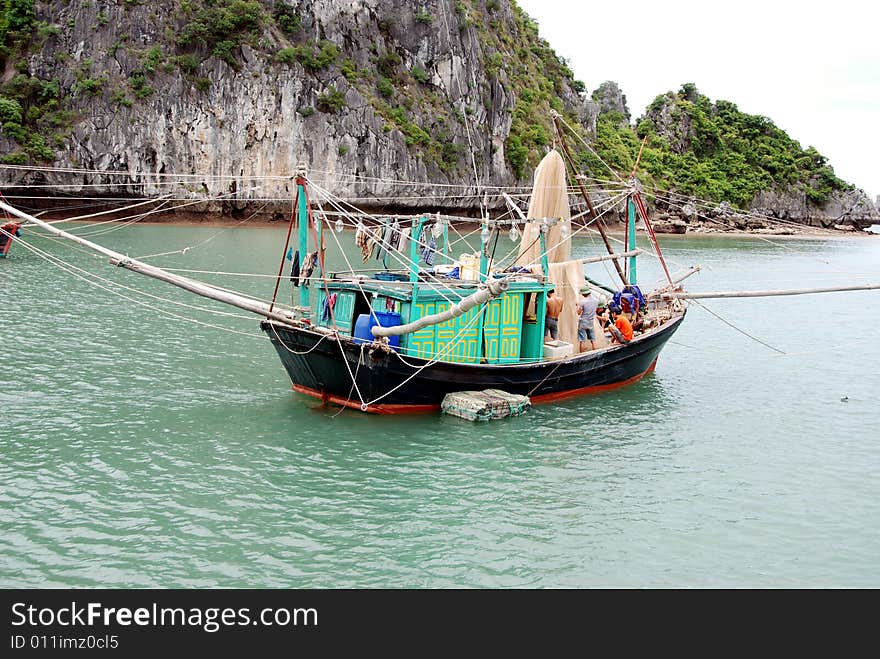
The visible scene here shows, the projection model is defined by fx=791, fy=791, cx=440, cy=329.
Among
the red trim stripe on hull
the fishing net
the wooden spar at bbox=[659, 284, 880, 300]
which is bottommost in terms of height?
the red trim stripe on hull

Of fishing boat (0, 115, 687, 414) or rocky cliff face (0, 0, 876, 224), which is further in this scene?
rocky cliff face (0, 0, 876, 224)

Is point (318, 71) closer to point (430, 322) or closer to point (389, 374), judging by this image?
point (389, 374)

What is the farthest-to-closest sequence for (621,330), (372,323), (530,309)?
(621,330), (530,309), (372,323)

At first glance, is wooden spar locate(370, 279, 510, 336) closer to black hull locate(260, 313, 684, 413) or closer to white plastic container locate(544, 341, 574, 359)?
black hull locate(260, 313, 684, 413)

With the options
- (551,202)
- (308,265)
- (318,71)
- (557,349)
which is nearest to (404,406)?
(308,265)

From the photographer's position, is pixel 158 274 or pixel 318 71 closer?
pixel 158 274

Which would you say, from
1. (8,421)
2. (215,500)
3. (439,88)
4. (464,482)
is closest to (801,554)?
(464,482)

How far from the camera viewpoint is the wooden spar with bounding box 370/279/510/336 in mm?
12617

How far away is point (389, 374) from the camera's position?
574 inches

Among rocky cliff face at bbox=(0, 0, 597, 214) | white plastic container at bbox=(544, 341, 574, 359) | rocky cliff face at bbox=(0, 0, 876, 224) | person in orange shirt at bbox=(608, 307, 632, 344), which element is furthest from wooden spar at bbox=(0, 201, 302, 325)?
rocky cliff face at bbox=(0, 0, 597, 214)

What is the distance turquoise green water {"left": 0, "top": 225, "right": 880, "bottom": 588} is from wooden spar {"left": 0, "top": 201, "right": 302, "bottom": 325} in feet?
6.97

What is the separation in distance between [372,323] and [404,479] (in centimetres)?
367

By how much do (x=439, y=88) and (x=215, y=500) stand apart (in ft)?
233
